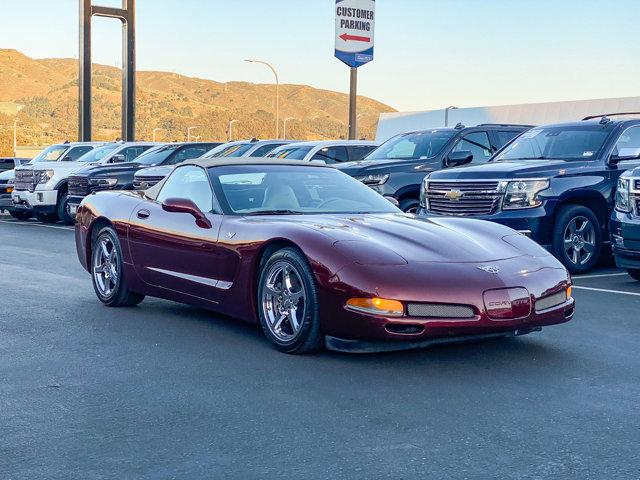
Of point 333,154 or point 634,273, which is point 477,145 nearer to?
point 333,154

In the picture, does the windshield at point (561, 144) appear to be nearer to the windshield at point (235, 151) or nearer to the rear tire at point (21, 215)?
the windshield at point (235, 151)

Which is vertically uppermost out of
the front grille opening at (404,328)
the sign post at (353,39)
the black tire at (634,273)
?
the sign post at (353,39)

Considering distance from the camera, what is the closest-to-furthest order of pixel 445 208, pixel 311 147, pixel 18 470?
pixel 18 470 → pixel 445 208 → pixel 311 147

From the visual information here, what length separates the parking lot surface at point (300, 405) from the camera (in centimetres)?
450

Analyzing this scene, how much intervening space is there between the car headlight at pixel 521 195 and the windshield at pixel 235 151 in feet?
35.2

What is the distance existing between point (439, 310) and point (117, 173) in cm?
1663

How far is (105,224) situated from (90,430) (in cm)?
463

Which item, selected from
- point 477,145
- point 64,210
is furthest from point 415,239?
point 64,210

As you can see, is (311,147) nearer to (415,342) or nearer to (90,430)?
(415,342)

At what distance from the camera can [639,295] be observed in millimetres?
10203

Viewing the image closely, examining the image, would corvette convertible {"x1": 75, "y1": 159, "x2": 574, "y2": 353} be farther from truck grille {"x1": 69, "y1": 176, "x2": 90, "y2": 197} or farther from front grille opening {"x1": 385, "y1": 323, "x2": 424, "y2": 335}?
truck grille {"x1": 69, "y1": 176, "x2": 90, "y2": 197}

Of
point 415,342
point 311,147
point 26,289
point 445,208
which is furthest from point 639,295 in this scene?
point 311,147

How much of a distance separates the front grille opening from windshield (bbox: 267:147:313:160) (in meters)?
12.9

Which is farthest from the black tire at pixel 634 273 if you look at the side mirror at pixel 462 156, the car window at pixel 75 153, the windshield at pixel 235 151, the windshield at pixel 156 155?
the car window at pixel 75 153
